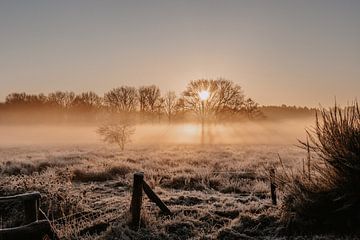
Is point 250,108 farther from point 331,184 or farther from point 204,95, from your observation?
point 331,184

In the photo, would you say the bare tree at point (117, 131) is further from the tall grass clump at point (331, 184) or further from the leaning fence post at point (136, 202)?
the tall grass clump at point (331, 184)

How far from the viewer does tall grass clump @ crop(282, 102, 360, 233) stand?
6.84 metres

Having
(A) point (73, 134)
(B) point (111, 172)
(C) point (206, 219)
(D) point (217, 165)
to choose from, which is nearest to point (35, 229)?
(C) point (206, 219)

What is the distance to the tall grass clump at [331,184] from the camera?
22.4 ft

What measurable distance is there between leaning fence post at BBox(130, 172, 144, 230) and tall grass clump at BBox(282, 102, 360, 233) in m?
3.03

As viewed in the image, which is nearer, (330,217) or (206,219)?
(330,217)

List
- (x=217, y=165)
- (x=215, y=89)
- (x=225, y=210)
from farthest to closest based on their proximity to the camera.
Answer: (x=215, y=89), (x=217, y=165), (x=225, y=210)

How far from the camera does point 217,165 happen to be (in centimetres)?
2148

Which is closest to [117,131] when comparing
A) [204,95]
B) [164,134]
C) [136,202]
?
[204,95]

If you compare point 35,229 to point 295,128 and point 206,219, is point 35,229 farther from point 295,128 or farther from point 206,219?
point 295,128

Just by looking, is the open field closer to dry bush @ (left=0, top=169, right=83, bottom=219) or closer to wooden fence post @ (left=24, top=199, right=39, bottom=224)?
dry bush @ (left=0, top=169, right=83, bottom=219)

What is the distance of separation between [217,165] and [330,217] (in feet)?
47.5

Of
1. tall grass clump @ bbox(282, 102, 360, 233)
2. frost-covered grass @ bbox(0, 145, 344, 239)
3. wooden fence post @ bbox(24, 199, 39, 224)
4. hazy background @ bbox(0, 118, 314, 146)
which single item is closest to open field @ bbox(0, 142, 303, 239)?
frost-covered grass @ bbox(0, 145, 344, 239)

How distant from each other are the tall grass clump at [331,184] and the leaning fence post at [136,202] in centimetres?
303
